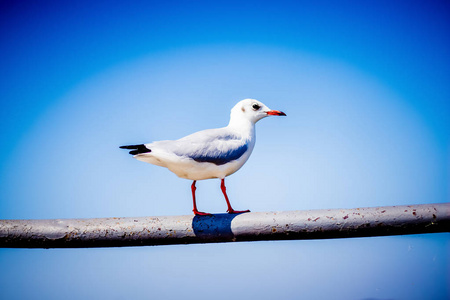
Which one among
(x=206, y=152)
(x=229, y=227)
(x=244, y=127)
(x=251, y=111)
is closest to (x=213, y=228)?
(x=229, y=227)

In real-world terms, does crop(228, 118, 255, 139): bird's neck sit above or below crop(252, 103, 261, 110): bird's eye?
below

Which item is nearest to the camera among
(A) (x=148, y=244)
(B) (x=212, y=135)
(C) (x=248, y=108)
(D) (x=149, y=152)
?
(A) (x=148, y=244)

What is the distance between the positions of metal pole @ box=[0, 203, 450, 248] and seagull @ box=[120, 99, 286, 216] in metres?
0.35

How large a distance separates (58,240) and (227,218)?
0.75 metres

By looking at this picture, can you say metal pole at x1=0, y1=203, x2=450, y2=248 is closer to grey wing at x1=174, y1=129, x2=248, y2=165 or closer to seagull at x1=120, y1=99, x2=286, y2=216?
seagull at x1=120, y1=99, x2=286, y2=216

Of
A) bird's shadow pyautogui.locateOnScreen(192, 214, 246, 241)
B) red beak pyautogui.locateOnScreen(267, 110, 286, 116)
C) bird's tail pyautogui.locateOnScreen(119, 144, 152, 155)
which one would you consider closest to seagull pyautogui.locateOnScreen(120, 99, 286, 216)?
bird's tail pyautogui.locateOnScreen(119, 144, 152, 155)

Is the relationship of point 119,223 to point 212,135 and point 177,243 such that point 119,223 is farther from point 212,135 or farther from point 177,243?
point 212,135

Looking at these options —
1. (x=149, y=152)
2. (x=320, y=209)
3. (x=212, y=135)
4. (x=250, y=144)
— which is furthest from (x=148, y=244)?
(x=250, y=144)

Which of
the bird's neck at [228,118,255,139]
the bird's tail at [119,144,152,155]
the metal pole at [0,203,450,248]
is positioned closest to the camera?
the metal pole at [0,203,450,248]

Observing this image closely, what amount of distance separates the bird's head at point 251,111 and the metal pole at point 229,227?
1113 millimetres

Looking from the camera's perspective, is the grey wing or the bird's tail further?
the grey wing

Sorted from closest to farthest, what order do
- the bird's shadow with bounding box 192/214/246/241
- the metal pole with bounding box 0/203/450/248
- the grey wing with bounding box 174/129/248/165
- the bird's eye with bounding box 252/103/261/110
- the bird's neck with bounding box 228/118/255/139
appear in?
the metal pole with bounding box 0/203/450/248
the bird's shadow with bounding box 192/214/246/241
the grey wing with bounding box 174/129/248/165
the bird's neck with bounding box 228/118/255/139
the bird's eye with bounding box 252/103/261/110

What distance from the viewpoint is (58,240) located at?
1.46 meters

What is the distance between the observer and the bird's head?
2.49m
